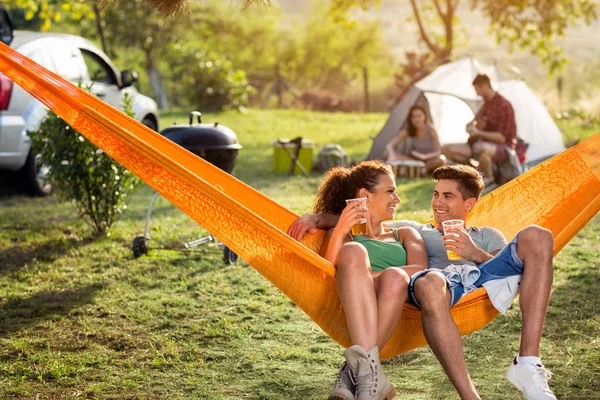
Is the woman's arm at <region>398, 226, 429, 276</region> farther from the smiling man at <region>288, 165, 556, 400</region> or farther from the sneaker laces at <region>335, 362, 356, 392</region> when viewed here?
the sneaker laces at <region>335, 362, 356, 392</region>

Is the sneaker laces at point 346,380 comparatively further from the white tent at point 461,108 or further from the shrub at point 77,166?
the white tent at point 461,108

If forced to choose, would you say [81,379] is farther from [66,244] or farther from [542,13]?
[542,13]

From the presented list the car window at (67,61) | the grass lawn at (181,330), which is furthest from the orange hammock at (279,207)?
the car window at (67,61)

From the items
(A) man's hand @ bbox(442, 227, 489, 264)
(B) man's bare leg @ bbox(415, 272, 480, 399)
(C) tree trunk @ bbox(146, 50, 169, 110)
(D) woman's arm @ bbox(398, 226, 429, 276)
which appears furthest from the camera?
(C) tree trunk @ bbox(146, 50, 169, 110)

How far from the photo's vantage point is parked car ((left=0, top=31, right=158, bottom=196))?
571cm

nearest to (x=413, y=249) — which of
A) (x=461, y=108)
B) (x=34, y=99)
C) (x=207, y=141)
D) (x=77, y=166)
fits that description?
(x=207, y=141)

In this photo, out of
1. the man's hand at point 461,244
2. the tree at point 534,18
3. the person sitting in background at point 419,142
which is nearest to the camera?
the man's hand at point 461,244

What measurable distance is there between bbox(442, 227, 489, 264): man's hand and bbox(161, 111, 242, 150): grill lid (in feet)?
5.89

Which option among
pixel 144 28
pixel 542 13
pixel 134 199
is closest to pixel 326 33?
pixel 144 28

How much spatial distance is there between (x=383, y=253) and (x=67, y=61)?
4.43 m

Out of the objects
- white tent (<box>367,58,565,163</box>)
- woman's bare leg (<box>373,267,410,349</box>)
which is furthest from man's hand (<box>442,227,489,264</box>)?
white tent (<box>367,58,565,163</box>)

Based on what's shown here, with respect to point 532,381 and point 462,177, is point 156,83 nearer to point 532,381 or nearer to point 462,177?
point 462,177

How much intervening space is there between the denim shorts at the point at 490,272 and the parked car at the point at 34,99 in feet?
10.3

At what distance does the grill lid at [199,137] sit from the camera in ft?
13.5
